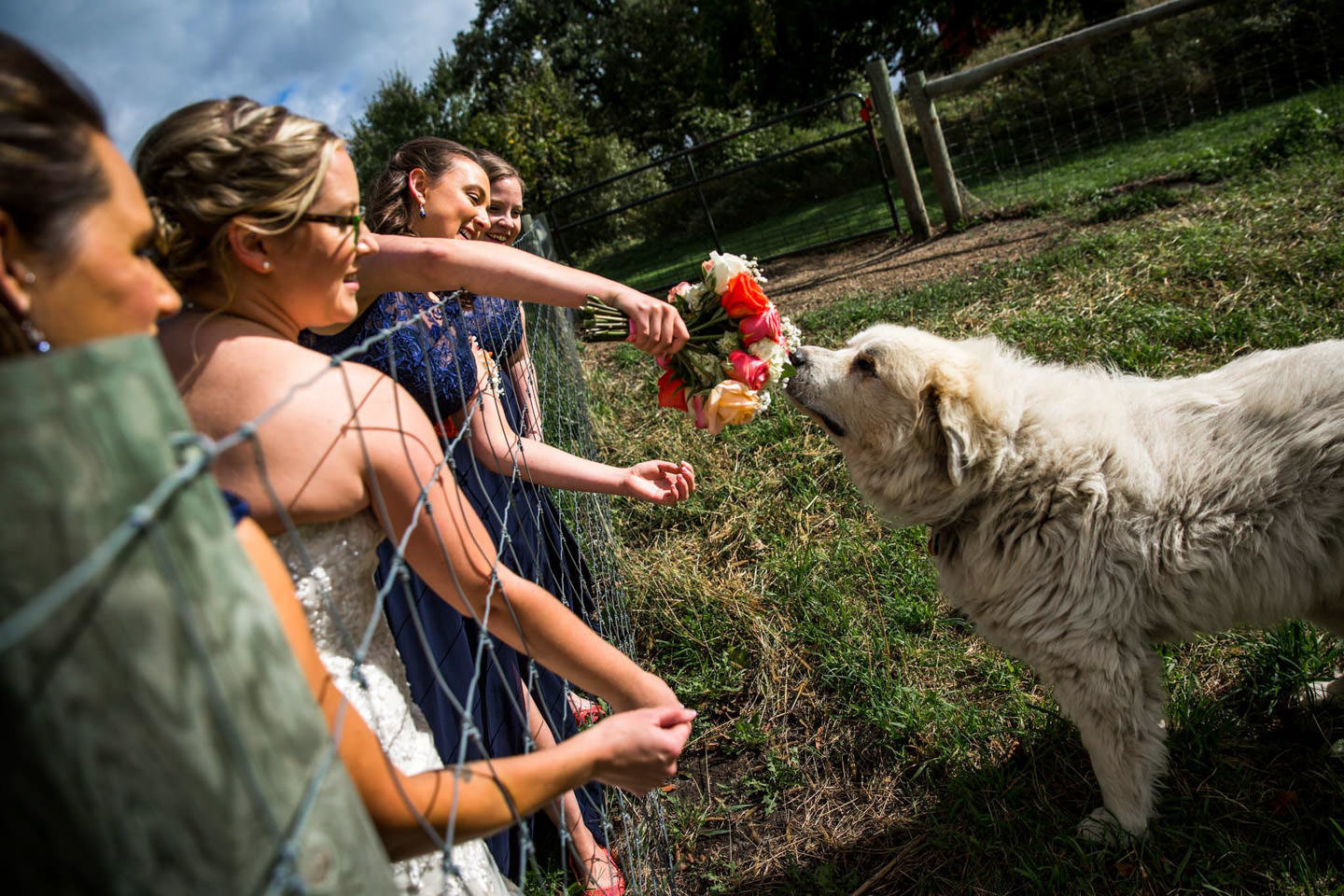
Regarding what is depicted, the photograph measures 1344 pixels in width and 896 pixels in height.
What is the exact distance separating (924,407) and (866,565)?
1297 mm

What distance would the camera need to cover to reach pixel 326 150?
5.28 ft

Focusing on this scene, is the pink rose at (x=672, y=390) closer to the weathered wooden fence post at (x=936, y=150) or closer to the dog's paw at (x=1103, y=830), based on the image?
the dog's paw at (x=1103, y=830)

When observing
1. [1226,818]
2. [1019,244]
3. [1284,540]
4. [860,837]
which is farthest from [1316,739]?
[1019,244]

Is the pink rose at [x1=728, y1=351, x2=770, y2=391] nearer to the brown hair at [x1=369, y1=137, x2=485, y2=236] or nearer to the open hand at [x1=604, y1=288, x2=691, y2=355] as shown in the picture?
the open hand at [x1=604, y1=288, x2=691, y2=355]

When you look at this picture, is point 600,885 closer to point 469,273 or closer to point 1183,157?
point 469,273

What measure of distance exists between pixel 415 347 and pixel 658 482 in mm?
1049

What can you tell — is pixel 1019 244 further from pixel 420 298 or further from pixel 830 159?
pixel 830 159

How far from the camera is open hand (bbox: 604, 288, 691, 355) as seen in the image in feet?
7.66

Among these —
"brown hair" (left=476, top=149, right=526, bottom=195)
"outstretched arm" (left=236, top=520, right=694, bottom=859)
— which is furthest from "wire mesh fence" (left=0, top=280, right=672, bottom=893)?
"brown hair" (left=476, top=149, right=526, bottom=195)

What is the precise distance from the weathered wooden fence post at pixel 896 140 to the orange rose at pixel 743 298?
305 inches

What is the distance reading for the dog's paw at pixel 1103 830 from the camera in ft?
7.88

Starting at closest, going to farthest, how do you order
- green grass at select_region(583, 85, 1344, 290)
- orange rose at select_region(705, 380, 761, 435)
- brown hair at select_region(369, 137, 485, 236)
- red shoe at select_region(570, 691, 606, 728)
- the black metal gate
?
1. orange rose at select_region(705, 380, 761, 435)
2. brown hair at select_region(369, 137, 485, 236)
3. red shoe at select_region(570, 691, 606, 728)
4. green grass at select_region(583, 85, 1344, 290)
5. the black metal gate

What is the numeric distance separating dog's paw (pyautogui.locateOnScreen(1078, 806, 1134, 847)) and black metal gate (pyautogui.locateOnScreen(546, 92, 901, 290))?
10005 millimetres

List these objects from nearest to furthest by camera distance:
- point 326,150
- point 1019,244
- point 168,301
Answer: point 168,301
point 326,150
point 1019,244
